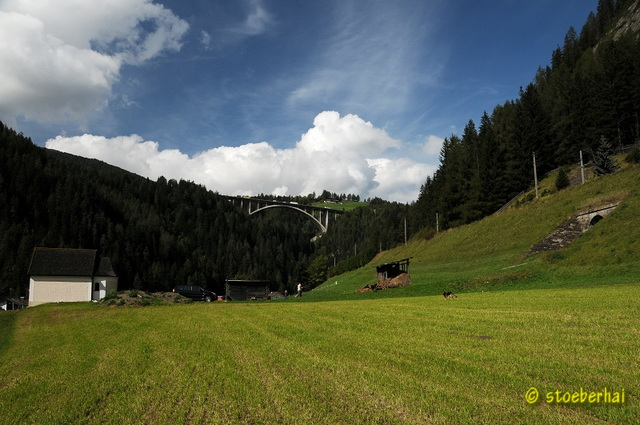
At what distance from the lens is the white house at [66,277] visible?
61.6 metres

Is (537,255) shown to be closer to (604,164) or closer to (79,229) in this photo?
(604,164)

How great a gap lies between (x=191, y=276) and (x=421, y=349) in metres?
168

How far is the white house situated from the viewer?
6162 cm

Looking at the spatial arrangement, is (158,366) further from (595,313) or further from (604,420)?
(595,313)

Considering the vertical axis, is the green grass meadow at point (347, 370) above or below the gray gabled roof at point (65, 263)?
below

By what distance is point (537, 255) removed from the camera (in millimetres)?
40188

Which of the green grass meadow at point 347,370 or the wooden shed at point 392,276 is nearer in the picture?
the green grass meadow at point 347,370

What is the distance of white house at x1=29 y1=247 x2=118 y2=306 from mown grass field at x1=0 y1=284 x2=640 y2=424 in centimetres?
→ 5762

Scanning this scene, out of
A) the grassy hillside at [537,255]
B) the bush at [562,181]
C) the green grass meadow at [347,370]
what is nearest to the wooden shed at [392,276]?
the grassy hillside at [537,255]

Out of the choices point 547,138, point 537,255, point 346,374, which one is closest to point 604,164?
point 547,138

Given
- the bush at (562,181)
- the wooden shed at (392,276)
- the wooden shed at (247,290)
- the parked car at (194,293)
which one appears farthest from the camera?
the wooden shed at (247,290)

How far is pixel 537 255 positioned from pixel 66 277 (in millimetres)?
67641

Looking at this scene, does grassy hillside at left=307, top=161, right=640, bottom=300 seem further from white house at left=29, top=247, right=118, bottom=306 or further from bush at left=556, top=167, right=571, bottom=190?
white house at left=29, top=247, right=118, bottom=306

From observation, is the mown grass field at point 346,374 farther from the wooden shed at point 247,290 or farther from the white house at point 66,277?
the wooden shed at point 247,290
